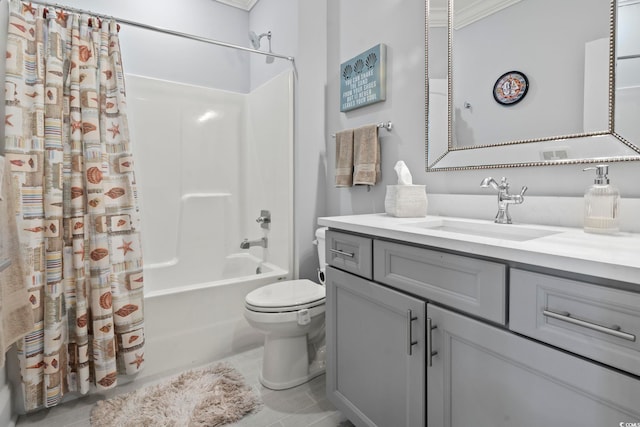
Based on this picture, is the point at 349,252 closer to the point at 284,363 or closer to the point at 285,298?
the point at 285,298

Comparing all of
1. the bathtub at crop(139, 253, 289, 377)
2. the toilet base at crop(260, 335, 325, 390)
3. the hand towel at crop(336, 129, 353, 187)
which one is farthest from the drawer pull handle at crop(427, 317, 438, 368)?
the bathtub at crop(139, 253, 289, 377)

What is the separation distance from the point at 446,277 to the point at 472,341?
0.18 m

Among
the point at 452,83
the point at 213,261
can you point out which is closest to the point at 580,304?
the point at 452,83

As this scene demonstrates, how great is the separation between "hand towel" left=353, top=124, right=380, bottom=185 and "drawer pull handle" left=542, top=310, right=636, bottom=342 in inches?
47.2

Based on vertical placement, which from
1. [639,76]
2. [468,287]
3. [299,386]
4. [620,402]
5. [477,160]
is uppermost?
[639,76]

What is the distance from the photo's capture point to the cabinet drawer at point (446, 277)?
83cm

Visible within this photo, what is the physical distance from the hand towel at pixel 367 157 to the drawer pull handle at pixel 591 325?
1.20 meters

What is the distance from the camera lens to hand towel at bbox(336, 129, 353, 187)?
197 cm

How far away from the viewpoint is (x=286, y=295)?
1.79 metres

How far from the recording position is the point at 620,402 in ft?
2.09

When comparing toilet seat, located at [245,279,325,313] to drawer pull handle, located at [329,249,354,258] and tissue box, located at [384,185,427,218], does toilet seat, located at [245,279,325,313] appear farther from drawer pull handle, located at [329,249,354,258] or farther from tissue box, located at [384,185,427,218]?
tissue box, located at [384,185,427,218]

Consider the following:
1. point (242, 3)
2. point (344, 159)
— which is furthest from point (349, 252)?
point (242, 3)

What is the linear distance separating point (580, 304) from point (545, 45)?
3.27ft

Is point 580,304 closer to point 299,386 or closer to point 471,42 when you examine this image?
point 471,42
